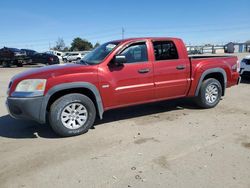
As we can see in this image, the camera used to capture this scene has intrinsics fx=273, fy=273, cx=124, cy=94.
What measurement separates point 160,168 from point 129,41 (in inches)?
117

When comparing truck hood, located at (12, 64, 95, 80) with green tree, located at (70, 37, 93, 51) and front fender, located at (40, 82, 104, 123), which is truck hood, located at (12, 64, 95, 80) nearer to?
front fender, located at (40, 82, 104, 123)

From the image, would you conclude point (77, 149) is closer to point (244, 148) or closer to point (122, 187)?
point (122, 187)

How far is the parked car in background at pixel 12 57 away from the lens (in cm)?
2606

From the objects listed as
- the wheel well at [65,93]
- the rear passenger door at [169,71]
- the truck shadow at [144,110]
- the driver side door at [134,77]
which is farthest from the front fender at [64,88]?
the rear passenger door at [169,71]

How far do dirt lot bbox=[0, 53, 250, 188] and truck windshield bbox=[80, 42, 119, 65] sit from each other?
135 cm

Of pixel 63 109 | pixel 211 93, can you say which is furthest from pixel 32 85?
pixel 211 93

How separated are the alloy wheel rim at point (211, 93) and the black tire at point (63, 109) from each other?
3.10 m

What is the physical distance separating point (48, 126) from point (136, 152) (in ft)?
7.83

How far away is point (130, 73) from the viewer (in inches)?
218

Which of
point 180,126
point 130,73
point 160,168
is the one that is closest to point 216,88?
point 180,126

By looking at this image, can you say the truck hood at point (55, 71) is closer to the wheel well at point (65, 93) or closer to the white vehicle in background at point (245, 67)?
the wheel well at point (65, 93)

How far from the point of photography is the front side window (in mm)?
5637

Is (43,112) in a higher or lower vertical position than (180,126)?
higher

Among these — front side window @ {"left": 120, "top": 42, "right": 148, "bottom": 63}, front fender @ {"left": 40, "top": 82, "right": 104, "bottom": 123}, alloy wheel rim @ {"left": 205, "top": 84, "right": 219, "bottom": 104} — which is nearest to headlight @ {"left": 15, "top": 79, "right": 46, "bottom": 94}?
front fender @ {"left": 40, "top": 82, "right": 104, "bottom": 123}
